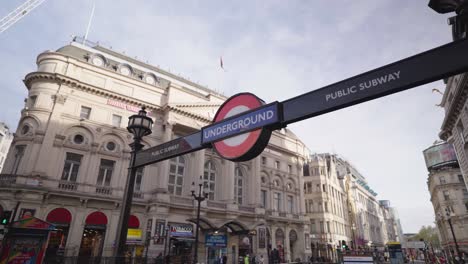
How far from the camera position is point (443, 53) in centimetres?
322

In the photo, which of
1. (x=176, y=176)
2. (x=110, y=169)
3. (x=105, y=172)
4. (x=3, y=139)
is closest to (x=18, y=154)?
(x=105, y=172)

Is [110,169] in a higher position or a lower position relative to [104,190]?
higher


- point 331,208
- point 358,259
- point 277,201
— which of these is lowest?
point 358,259

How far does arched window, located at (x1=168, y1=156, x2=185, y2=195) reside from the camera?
30.0 m

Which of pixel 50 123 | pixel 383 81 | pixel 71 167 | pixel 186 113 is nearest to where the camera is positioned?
pixel 383 81

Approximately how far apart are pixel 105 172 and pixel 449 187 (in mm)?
58753

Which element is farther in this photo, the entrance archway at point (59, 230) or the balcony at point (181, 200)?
the balcony at point (181, 200)

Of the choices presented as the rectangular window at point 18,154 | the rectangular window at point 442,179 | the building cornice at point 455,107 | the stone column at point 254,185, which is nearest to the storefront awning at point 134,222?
the rectangular window at point 18,154

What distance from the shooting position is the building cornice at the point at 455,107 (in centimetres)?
1978

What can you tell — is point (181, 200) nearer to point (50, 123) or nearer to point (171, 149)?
point (50, 123)

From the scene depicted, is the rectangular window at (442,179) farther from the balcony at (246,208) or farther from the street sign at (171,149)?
the street sign at (171,149)

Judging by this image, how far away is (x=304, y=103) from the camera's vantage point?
4312 mm

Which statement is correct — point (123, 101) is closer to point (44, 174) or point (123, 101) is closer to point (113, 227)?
point (44, 174)

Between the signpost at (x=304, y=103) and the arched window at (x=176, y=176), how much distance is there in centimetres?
2474
